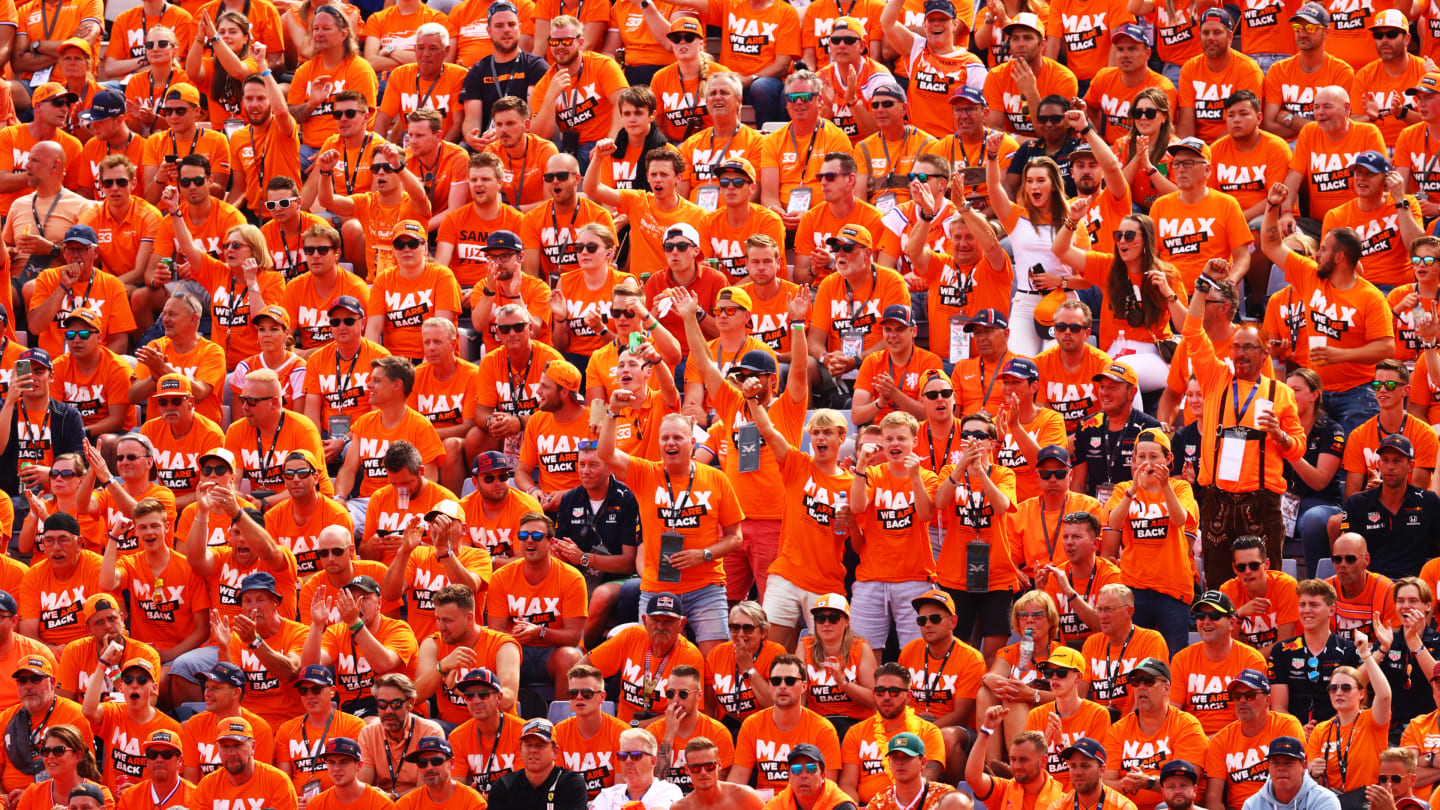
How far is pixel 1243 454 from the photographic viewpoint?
1392 centimetres

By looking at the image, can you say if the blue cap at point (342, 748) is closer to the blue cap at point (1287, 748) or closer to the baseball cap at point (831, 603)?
the baseball cap at point (831, 603)

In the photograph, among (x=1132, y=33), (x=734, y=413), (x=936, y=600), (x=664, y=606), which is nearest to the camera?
(x=936, y=600)

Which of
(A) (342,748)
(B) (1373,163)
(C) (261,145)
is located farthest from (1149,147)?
(A) (342,748)

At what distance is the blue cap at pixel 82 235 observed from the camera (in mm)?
16531

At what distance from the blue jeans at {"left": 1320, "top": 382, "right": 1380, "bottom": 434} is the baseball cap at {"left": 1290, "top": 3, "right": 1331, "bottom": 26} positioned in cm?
324

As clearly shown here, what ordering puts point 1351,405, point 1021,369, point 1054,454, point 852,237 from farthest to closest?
point 852,237 → point 1351,405 → point 1021,369 → point 1054,454

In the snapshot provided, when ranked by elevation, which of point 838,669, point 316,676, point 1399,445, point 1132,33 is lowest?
point 838,669

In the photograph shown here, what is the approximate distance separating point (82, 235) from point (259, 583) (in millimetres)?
3841

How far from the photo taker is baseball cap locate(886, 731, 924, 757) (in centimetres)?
1230

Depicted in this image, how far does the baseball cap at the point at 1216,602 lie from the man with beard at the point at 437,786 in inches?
158

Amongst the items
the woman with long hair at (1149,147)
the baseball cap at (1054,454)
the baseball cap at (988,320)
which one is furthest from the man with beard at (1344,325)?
the baseball cap at (1054,454)

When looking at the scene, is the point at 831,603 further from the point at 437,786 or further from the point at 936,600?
the point at 437,786

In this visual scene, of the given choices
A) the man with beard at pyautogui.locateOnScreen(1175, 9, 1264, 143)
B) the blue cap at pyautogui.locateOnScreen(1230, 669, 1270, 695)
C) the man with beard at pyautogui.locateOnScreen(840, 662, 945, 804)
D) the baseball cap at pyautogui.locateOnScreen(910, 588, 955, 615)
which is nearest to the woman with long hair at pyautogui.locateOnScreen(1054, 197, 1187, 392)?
the man with beard at pyautogui.locateOnScreen(1175, 9, 1264, 143)

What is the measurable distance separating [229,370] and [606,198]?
2872 millimetres
